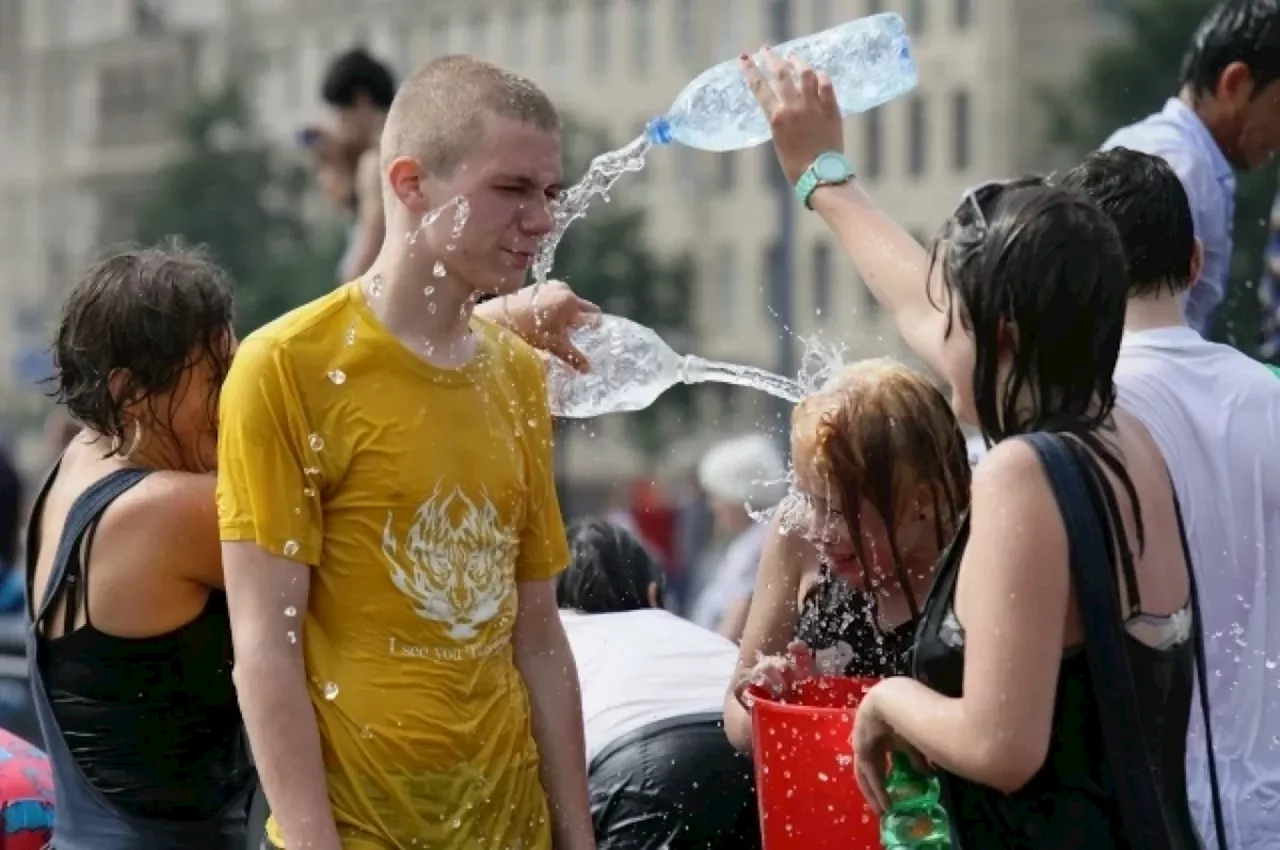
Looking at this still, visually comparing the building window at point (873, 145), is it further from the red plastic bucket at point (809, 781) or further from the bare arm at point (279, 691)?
the bare arm at point (279, 691)

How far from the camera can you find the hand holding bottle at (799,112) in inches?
165

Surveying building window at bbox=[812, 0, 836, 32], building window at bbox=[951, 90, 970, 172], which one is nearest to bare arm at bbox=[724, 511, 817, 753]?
building window at bbox=[812, 0, 836, 32]

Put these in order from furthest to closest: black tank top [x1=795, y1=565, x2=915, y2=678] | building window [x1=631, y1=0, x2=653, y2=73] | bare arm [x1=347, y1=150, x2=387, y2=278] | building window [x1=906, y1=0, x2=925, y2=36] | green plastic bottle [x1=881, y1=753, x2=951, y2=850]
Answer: building window [x1=631, y1=0, x2=653, y2=73], building window [x1=906, y1=0, x2=925, y2=36], bare arm [x1=347, y1=150, x2=387, y2=278], black tank top [x1=795, y1=565, x2=915, y2=678], green plastic bottle [x1=881, y1=753, x2=951, y2=850]

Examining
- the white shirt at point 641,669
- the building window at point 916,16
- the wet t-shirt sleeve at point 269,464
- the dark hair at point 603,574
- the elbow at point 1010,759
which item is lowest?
the building window at point 916,16

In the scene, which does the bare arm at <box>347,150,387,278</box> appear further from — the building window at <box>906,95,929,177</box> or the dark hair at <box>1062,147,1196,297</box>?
the building window at <box>906,95,929,177</box>

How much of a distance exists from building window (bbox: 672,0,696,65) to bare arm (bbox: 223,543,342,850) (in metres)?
59.9

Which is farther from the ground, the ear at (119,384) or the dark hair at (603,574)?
the ear at (119,384)

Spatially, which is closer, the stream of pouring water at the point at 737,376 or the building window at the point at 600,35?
the stream of pouring water at the point at 737,376

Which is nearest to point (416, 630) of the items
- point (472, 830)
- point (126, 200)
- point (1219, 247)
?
point (472, 830)

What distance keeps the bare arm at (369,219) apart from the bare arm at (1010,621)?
4266mm

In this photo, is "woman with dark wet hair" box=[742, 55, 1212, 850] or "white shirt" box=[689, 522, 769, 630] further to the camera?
"white shirt" box=[689, 522, 769, 630]

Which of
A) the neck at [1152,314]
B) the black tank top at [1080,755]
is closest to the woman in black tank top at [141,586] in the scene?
the black tank top at [1080,755]

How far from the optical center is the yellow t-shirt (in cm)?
349

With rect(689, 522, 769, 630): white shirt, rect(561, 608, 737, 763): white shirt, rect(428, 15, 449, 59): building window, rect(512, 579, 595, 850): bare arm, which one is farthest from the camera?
rect(428, 15, 449, 59): building window
